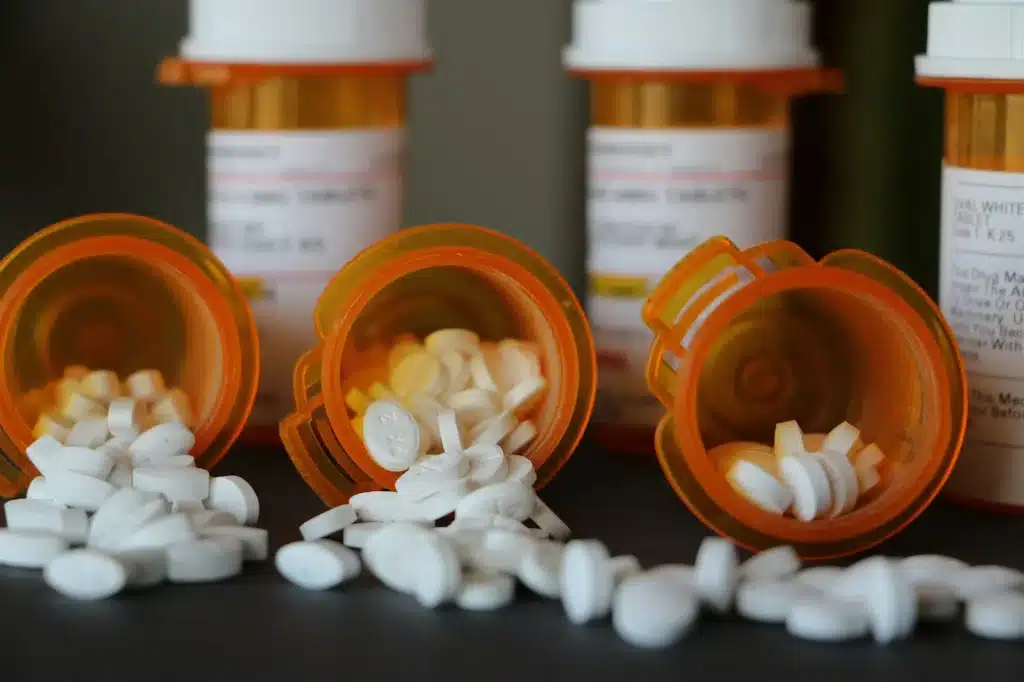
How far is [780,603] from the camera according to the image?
0.53 meters

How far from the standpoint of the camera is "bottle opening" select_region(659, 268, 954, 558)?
1.96 feet

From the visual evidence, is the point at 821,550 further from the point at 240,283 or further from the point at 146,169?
the point at 146,169

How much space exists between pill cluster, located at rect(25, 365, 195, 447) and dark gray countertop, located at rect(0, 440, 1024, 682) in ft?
0.36

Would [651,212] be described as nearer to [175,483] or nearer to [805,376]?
[805,376]

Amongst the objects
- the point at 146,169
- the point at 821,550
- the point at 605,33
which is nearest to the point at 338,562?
the point at 821,550

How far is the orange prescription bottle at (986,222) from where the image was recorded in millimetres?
646

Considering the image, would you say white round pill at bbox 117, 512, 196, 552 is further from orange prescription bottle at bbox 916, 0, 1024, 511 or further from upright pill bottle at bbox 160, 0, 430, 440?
orange prescription bottle at bbox 916, 0, 1024, 511

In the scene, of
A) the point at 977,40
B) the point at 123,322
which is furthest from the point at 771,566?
the point at 123,322

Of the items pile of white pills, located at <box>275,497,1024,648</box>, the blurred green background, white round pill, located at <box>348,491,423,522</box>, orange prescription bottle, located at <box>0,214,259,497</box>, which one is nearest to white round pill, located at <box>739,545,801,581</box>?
pile of white pills, located at <box>275,497,1024,648</box>

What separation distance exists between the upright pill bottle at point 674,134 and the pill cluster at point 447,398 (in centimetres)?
9

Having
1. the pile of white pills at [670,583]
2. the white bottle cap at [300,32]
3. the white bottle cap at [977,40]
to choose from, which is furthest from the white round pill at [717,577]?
the white bottle cap at [300,32]

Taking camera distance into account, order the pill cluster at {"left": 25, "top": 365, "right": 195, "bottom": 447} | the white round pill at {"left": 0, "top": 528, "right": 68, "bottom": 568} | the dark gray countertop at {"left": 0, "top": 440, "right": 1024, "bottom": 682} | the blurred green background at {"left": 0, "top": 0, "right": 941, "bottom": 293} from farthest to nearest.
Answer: the blurred green background at {"left": 0, "top": 0, "right": 941, "bottom": 293}, the pill cluster at {"left": 25, "top": 365, "right": 195, "bottom": 447}, the white round pill at {"left": 0, "top": 528, "right": 68, "bottom": 568}, the dark gray countertop at {"left": 0, "top": 440, "right": 1024, "bottom": 682}

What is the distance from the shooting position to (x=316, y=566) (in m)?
0.57

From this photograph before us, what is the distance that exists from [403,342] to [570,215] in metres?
0.42
